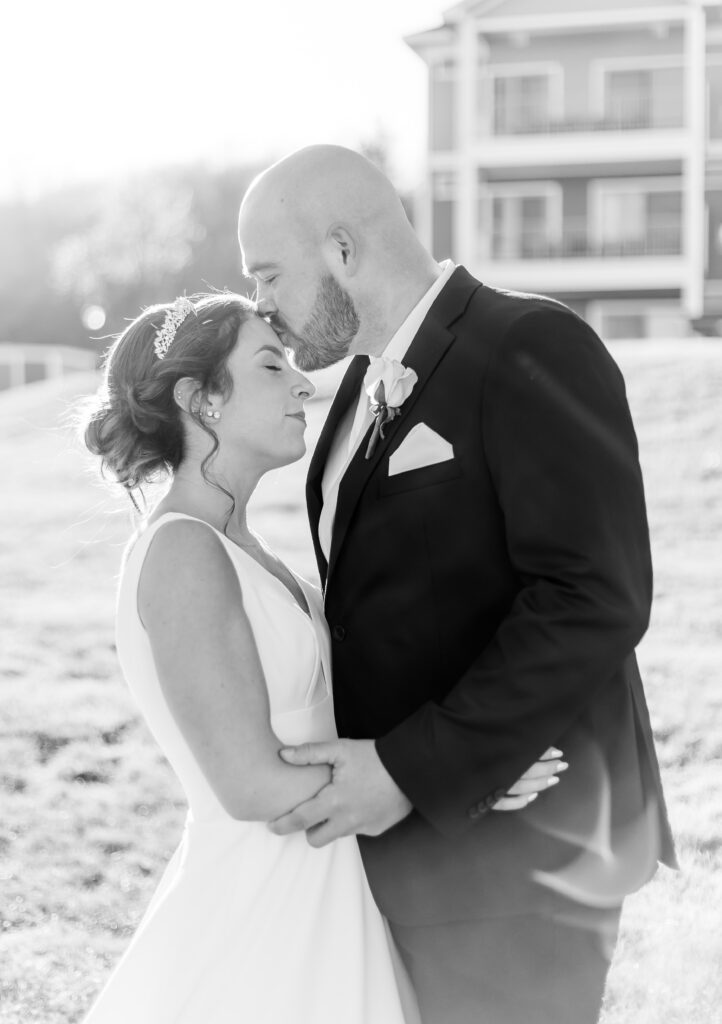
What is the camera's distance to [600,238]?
30.5 meters

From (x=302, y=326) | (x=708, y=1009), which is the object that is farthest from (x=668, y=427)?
(x=302, y=326)

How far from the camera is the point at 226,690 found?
2738 mm

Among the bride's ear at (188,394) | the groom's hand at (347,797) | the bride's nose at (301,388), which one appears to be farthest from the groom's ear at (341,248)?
the groom's hand at (347,797)

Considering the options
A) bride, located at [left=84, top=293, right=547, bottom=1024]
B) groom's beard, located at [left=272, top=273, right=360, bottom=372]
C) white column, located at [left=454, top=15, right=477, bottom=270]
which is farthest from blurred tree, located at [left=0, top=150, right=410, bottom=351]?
bride, located at [left=84, top=293, right=547, bottom=1024]

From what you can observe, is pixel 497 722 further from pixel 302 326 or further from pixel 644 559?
pixel 302 326

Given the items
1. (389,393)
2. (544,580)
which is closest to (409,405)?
(389,393)

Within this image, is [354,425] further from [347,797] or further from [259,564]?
[347,797]

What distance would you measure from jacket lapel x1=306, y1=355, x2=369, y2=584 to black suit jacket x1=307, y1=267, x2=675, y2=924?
1.49ft

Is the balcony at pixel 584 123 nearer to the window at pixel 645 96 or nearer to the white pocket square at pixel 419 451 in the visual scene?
the window at pixel 645 96

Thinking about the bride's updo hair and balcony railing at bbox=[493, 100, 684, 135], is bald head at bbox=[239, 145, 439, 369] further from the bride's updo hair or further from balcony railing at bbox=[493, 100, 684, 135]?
balcony railing at bbox=[493, 100, 684, 135]

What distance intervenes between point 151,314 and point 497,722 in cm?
138

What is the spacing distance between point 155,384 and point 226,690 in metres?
0.83

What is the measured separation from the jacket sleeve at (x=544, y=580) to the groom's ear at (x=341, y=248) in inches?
24.7

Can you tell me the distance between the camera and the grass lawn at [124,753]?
5.30 meters
